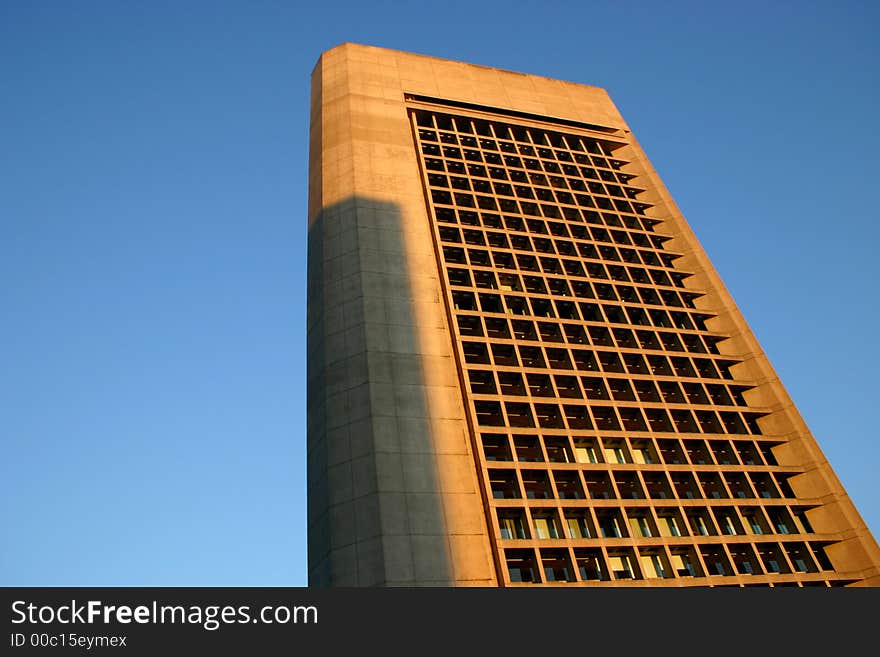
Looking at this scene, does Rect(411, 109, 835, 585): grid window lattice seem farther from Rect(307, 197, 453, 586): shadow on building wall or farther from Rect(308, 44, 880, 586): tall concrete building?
Rect(307, 197, 453, 586): shadow on building wall

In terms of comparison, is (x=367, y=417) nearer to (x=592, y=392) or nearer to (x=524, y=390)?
(x=524, y=390)

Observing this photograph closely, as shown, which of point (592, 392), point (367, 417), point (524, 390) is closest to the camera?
point (367, 417)

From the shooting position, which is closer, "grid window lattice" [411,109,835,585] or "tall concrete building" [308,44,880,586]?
"tall concrete building" [308,44,880,586]

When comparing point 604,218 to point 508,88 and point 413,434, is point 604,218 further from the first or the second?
point 413,434

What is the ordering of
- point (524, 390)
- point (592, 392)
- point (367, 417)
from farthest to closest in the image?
point (592, 392)
point (524, 390)
point (367, 417)

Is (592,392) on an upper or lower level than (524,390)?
upper

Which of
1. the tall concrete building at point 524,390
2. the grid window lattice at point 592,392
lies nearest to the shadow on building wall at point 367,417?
the tall concrete building at point 524,390

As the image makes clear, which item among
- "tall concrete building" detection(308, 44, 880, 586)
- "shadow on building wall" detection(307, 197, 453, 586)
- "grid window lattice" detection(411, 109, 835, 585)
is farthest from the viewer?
"grid window lattice" detection(411, 109, 835, 585)

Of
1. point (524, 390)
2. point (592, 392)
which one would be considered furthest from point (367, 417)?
point (592, 392)

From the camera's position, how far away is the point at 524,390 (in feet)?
118

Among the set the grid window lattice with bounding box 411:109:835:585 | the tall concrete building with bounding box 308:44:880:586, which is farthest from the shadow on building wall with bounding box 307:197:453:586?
the grid window lattice with bounding box 411:109:835:585

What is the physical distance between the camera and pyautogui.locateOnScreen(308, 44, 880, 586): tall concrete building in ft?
99.8
